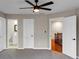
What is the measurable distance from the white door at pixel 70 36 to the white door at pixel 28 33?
2.75m

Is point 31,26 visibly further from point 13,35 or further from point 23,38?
point 13,35

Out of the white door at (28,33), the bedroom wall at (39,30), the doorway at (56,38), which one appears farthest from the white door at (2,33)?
the doorway at (56,38)

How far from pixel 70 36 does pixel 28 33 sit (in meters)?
3.46

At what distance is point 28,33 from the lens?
355 inches

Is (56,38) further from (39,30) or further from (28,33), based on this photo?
(28,33)

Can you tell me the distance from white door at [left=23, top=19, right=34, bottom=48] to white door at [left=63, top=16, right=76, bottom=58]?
2.75 meters

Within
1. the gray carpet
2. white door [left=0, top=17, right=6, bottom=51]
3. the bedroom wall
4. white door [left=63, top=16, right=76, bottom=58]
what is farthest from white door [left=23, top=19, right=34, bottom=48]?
white door [left=63, top=16, right=76, bottom=58]

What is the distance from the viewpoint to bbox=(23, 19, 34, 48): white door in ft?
29.5

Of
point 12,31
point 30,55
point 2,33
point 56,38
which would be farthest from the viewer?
point 12,31

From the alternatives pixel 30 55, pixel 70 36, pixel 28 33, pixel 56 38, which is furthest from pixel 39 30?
pixel 70 36

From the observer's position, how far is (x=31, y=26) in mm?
9000

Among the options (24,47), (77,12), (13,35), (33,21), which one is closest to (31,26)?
(33,21)

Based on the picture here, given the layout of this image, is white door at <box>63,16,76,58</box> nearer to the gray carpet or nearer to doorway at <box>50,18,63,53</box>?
the gray carpet

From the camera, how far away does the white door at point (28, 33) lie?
898 cm
